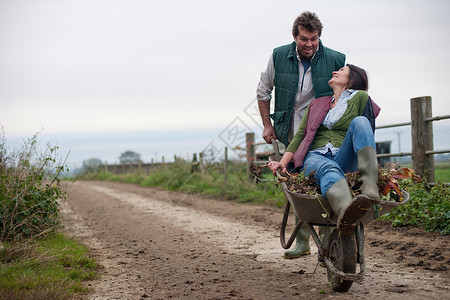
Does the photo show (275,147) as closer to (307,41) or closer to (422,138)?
(307,41)

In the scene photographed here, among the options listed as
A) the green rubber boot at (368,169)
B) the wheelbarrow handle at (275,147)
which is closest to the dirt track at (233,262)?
the green rubber boot at (368,169)

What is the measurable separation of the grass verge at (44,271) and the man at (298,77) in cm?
191

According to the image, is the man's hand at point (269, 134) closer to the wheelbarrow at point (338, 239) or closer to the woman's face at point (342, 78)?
the woman's face at point (342, 78)

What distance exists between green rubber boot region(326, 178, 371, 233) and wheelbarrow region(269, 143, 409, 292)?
0.10 meters

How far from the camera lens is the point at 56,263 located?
422cm

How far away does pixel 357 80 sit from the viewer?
366 cm

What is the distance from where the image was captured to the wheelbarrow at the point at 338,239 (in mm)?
2982

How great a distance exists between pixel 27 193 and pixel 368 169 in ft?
12.8

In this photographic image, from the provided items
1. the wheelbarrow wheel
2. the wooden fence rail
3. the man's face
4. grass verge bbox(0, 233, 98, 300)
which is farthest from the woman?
the wooden fence rail

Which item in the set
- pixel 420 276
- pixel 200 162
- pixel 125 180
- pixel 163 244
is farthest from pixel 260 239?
pixel 125 180

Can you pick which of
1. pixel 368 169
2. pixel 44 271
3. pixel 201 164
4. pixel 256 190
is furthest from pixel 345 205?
pixel 201 164

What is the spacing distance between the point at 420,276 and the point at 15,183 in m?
4.16

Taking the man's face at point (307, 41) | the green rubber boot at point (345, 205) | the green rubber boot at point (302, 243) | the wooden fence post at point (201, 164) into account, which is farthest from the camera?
the wooden fence post at point (201, 164)

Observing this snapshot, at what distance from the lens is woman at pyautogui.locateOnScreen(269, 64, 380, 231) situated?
9.49 ft
